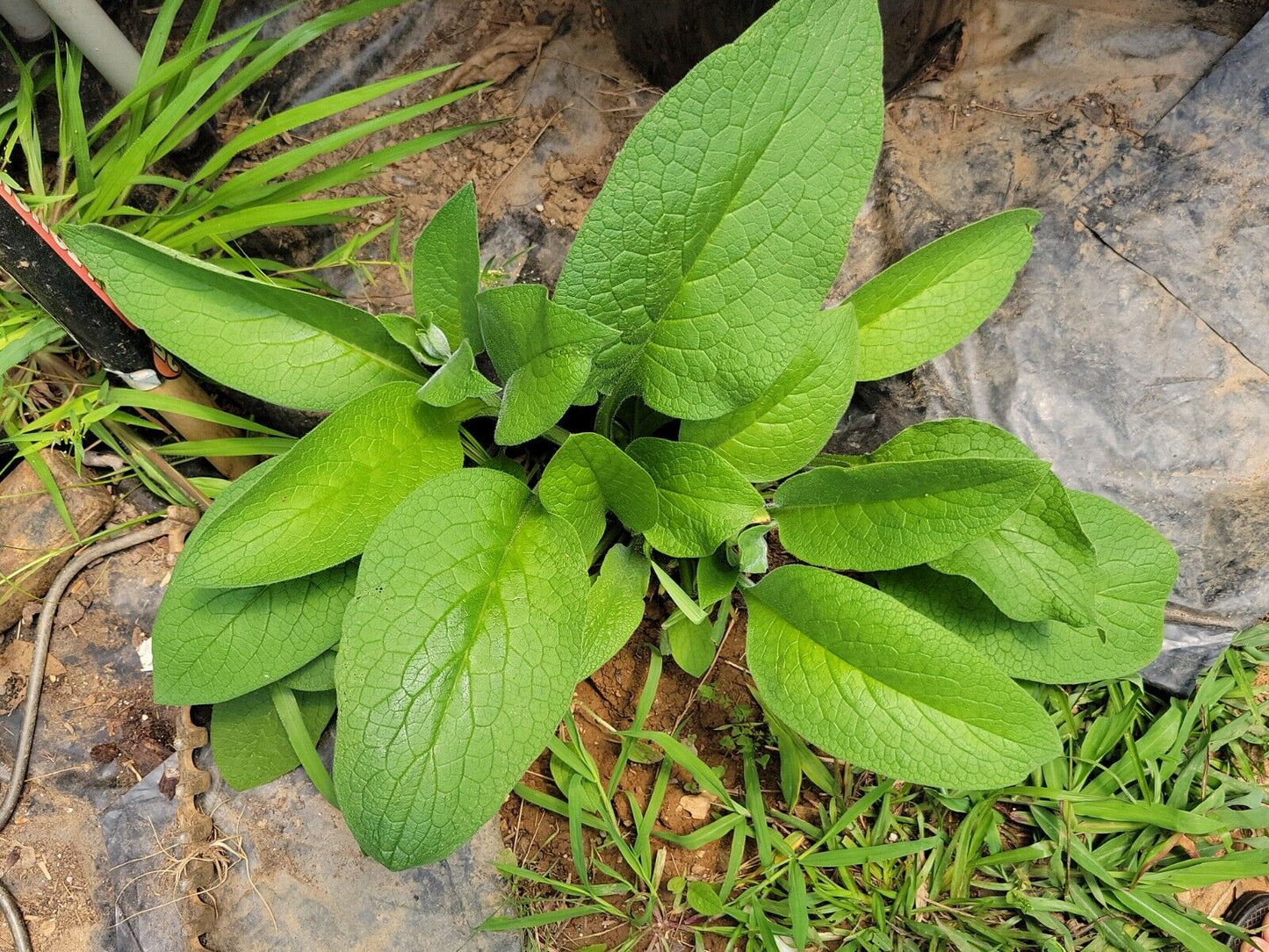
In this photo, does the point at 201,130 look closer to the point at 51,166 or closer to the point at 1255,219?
the point at 51,166

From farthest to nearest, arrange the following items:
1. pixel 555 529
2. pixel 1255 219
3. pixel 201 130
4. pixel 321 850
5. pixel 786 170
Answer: pixel 201 130, pixel 321 850, pixel 1255 219, pixel 555 529, pixel 786 170

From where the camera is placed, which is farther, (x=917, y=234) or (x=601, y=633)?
(x=917, y=234)

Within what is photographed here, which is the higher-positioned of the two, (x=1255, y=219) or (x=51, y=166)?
(x=51, y=166)

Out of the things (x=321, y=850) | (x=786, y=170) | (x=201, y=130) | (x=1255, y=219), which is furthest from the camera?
(x=201, y=130)

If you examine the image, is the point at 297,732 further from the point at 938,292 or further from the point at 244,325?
the point at 938,292

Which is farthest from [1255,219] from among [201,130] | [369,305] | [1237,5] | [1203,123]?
[201,130]

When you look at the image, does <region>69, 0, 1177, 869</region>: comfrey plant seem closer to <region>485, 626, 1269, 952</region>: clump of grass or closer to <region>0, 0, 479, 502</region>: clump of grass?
<region>485, 626, 1269, 952</region>: clump of grass

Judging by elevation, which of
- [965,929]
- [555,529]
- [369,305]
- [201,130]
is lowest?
[965,929]

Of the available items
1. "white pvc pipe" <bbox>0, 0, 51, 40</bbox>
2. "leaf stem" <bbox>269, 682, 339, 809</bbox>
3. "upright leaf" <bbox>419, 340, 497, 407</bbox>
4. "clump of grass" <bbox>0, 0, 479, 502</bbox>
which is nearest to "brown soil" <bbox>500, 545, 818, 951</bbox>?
"leaf stem" <bbox>269, 682, 339, 809</bbox>
